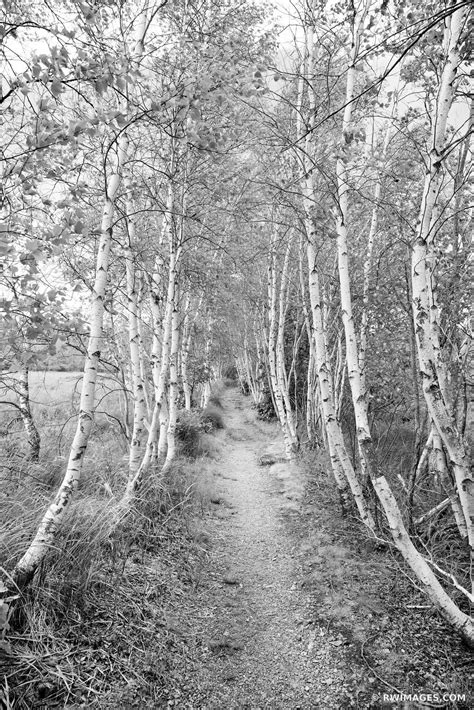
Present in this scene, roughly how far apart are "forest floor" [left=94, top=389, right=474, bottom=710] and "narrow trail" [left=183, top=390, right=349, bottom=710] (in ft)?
0.03

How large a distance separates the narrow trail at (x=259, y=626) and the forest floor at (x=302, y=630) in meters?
0.01

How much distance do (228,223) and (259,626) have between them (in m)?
9.64

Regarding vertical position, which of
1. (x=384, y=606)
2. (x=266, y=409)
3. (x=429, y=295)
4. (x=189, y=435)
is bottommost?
(x=384, y=606)

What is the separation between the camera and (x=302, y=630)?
3.59 meters

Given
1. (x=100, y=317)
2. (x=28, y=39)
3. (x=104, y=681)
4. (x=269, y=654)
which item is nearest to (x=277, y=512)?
(x=269, y=654)

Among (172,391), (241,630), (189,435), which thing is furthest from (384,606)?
(189,435)

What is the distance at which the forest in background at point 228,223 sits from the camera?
9.27 ft

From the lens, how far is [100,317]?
3.37 meters

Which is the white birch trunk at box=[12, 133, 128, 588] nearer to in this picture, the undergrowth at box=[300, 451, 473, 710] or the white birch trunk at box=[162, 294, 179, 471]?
the undergrowth at box=[300, 451, 473, 710]

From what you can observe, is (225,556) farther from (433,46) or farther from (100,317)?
(433,46)

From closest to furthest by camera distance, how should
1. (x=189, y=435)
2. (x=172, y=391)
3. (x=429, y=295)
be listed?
(x=429, y=295)
(x=172, y=391)
(x=189, y=435)

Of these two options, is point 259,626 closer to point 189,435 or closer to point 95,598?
point 95,598

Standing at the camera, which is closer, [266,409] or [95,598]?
[95,598]

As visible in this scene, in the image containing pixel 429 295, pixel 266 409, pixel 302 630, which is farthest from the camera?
pixel 266 409
